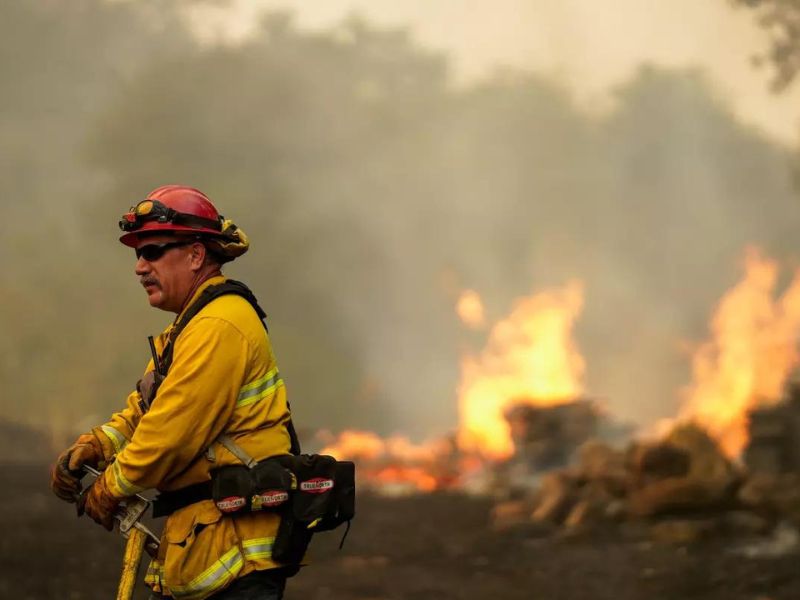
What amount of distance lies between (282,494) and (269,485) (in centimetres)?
6

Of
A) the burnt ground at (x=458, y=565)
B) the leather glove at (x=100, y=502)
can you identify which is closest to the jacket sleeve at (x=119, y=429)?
the leather glove at (x=100, y=502)

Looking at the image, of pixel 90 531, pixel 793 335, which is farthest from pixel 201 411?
pixel 793 335

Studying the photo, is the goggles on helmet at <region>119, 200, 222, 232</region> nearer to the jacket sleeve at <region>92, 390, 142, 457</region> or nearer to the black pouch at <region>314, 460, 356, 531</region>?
the jacket sleeve at <region>92, 390, 142, 457</region>

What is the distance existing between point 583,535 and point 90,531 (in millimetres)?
8393

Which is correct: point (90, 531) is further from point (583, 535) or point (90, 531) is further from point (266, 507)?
point (266, 507)

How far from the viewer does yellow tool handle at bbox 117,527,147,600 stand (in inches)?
122

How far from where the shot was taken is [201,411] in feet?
9.18

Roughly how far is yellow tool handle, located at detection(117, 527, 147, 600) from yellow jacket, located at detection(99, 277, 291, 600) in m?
0.07

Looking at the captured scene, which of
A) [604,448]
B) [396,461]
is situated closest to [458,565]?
[604,448]

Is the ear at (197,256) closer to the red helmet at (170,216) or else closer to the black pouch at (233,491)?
the red helmet at (170,216)

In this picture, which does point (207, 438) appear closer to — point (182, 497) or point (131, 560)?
point (182, 497)

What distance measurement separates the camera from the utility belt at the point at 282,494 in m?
2.88

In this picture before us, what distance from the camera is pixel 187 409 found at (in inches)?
109

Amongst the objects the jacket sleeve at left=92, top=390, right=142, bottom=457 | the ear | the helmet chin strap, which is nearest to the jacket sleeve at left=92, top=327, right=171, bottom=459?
the jacket sleeve at left=92, top=390, right=142, bottom=457
